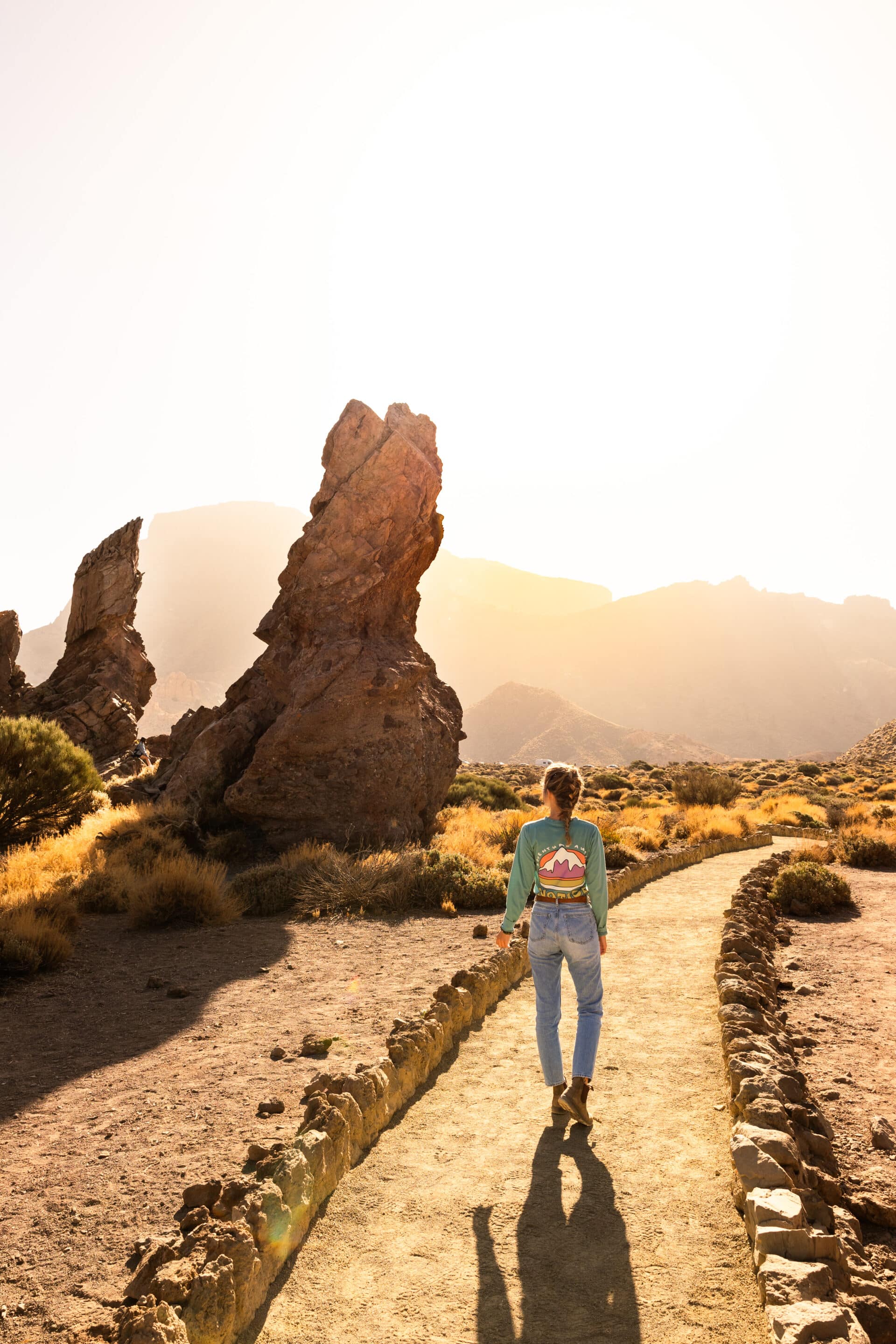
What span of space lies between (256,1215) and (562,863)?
2377 mm

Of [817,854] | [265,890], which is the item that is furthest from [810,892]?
[265,890]

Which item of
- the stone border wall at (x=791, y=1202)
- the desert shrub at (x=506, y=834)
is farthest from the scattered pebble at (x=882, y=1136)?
the desert shrub at (x=506, y=834)

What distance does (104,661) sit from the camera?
31.0 m

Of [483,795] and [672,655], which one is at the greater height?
[672,655]

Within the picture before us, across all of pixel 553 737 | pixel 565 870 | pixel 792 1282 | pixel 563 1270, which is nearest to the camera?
pixel 792 1282

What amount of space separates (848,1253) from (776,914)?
1033cm

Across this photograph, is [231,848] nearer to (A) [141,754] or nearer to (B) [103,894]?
(B) [103,894]

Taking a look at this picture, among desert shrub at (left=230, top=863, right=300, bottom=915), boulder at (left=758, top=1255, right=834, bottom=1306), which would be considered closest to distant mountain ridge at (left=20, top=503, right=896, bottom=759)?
desert shrub at (left=230, top=863, right=300, bottom=915)

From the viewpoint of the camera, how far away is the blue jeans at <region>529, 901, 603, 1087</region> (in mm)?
4902

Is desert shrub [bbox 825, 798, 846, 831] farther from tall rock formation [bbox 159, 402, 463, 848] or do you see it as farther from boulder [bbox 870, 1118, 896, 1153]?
boulder [bbox 870, 1118, 896, 1153]

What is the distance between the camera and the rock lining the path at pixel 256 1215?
10.3 feet

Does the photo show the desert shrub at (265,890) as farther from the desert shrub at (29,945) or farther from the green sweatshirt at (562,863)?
the green sweatshirt at (562,863)

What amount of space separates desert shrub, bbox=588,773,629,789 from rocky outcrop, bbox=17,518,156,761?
825 inches

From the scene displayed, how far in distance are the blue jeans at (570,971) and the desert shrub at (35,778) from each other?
13004mm
